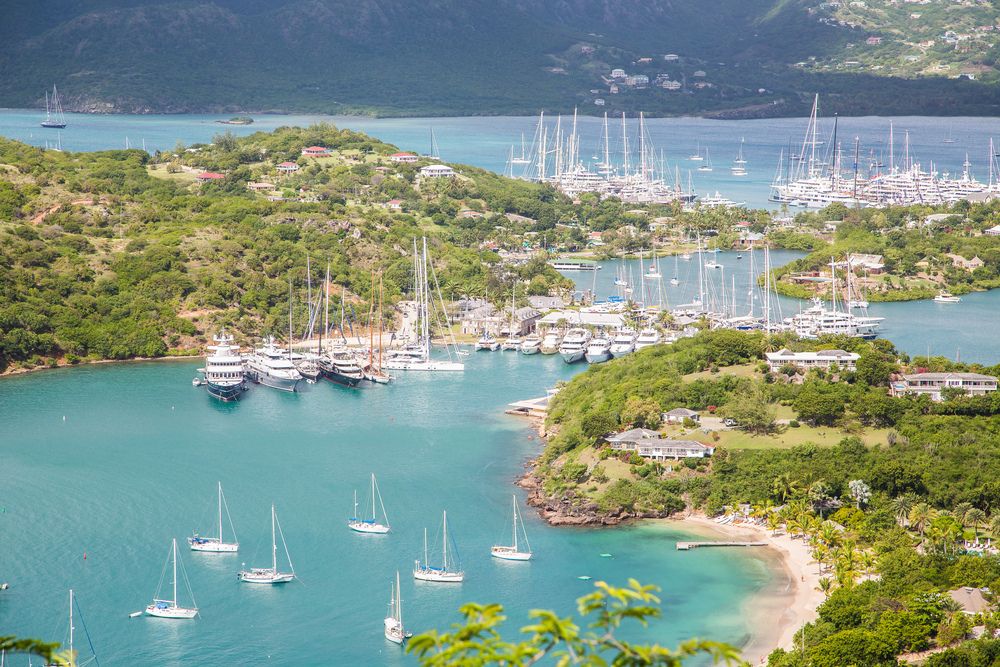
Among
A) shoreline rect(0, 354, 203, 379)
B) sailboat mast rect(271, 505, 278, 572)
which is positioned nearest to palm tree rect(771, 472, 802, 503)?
sailboat mast rect(271, 505, 278, 572)

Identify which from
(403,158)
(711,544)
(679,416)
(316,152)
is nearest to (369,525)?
(711,544)

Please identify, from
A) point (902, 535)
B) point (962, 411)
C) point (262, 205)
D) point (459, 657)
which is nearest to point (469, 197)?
point (262, 205)

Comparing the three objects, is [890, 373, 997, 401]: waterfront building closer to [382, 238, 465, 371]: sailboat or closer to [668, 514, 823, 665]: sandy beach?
[668, 514, 823, 665]: sandy beach

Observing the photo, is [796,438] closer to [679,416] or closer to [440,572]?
[679,416]

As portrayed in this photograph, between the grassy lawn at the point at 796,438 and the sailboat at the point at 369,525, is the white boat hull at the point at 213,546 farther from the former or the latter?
the grassy lawn at the point at 796,438

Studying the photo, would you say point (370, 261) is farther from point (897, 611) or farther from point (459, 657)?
point (459, 657)
